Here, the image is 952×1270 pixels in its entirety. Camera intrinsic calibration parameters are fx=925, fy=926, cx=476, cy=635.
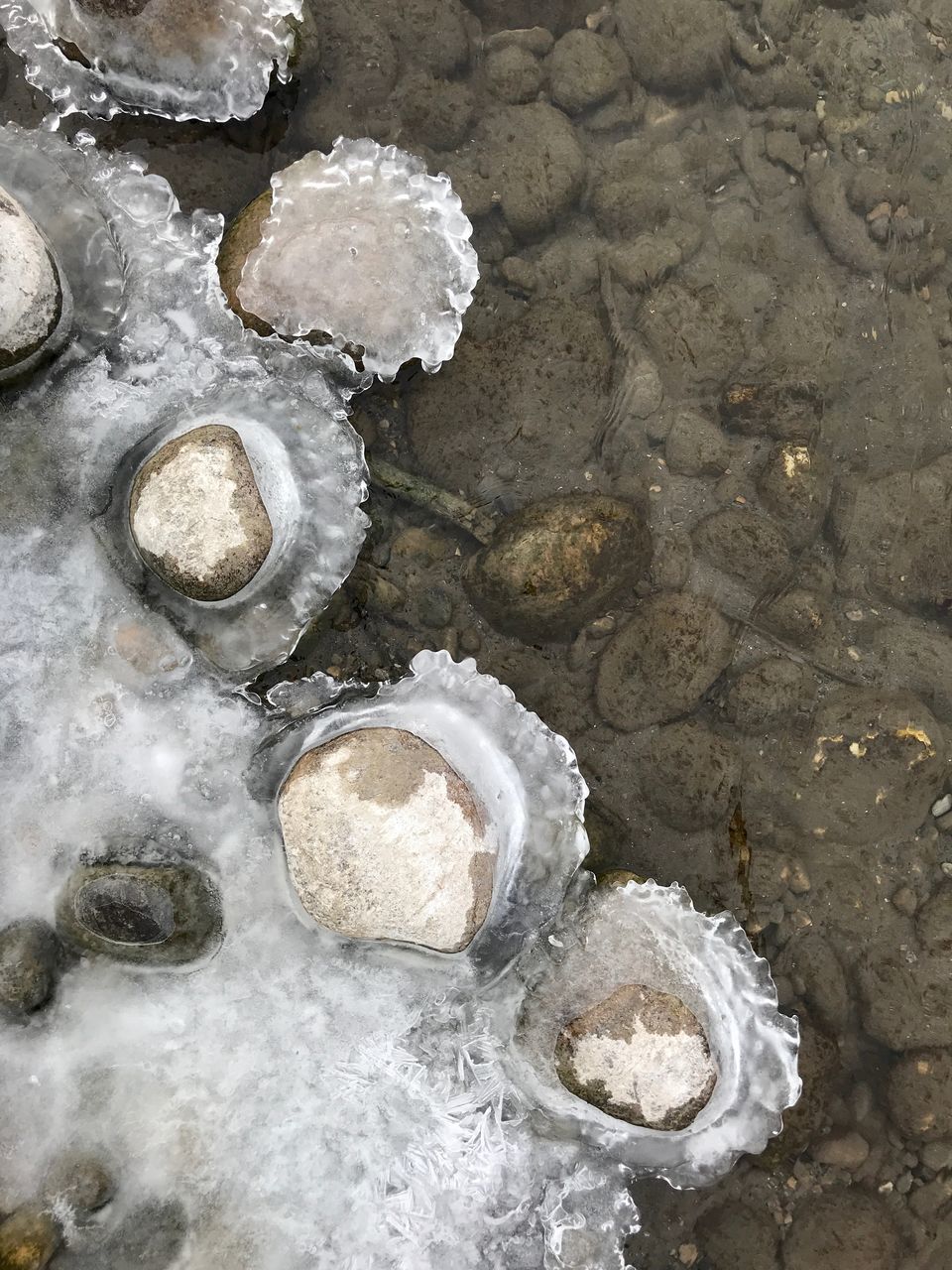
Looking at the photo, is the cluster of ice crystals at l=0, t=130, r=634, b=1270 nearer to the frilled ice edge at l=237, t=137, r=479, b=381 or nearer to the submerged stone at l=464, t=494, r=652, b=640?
the frilled ice edge at l=237, t=137, r=479, b=381

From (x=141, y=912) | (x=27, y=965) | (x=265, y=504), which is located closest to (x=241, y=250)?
(x=265, y=504)

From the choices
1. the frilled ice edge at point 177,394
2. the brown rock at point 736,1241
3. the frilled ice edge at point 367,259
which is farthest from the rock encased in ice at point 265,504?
the brown rock at point 736,1241

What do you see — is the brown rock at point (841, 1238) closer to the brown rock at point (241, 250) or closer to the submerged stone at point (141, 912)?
the submerged stone at point (141, 912)

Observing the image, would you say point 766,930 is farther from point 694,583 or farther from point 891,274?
point 891,274

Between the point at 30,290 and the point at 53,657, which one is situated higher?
the point at 30,290

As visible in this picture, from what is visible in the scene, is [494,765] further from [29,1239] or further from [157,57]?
[157,57]

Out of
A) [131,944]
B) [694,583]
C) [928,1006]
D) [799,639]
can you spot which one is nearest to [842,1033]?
[928,1006]

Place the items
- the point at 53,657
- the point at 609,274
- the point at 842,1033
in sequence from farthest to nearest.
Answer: the point at 609,274 < the point at 842,1033 < the point at 53,657
